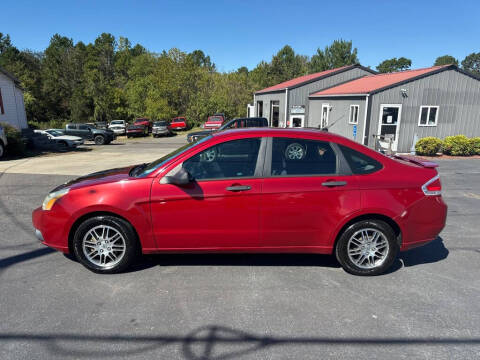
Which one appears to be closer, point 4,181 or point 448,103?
point 4,181

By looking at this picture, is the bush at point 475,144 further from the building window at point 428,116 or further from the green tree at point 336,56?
the green tree at point 336,56

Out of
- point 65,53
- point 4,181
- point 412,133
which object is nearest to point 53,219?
point 4,181

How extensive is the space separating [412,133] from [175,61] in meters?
33.5

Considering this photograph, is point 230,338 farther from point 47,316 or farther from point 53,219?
point 53,219

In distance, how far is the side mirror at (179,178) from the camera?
141 inches

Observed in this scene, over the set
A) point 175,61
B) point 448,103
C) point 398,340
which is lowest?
point 398,340

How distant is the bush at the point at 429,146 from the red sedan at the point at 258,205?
540 inches

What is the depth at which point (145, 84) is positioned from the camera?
44000 millimetres

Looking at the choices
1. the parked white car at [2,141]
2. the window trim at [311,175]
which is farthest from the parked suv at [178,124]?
the window trim at [311,175]

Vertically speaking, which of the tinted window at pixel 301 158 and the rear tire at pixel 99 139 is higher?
the tinted window at pixel 301 158

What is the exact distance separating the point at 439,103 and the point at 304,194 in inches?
650

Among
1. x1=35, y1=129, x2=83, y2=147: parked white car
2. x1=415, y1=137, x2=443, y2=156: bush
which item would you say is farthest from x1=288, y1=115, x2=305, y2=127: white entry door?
x1=35, y1=129, x2=83, y2=147: parked white car

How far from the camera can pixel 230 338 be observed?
2.84 metres

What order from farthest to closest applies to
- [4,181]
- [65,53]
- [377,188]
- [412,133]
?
[65,53], [412,133], [4,181], [377,188]
